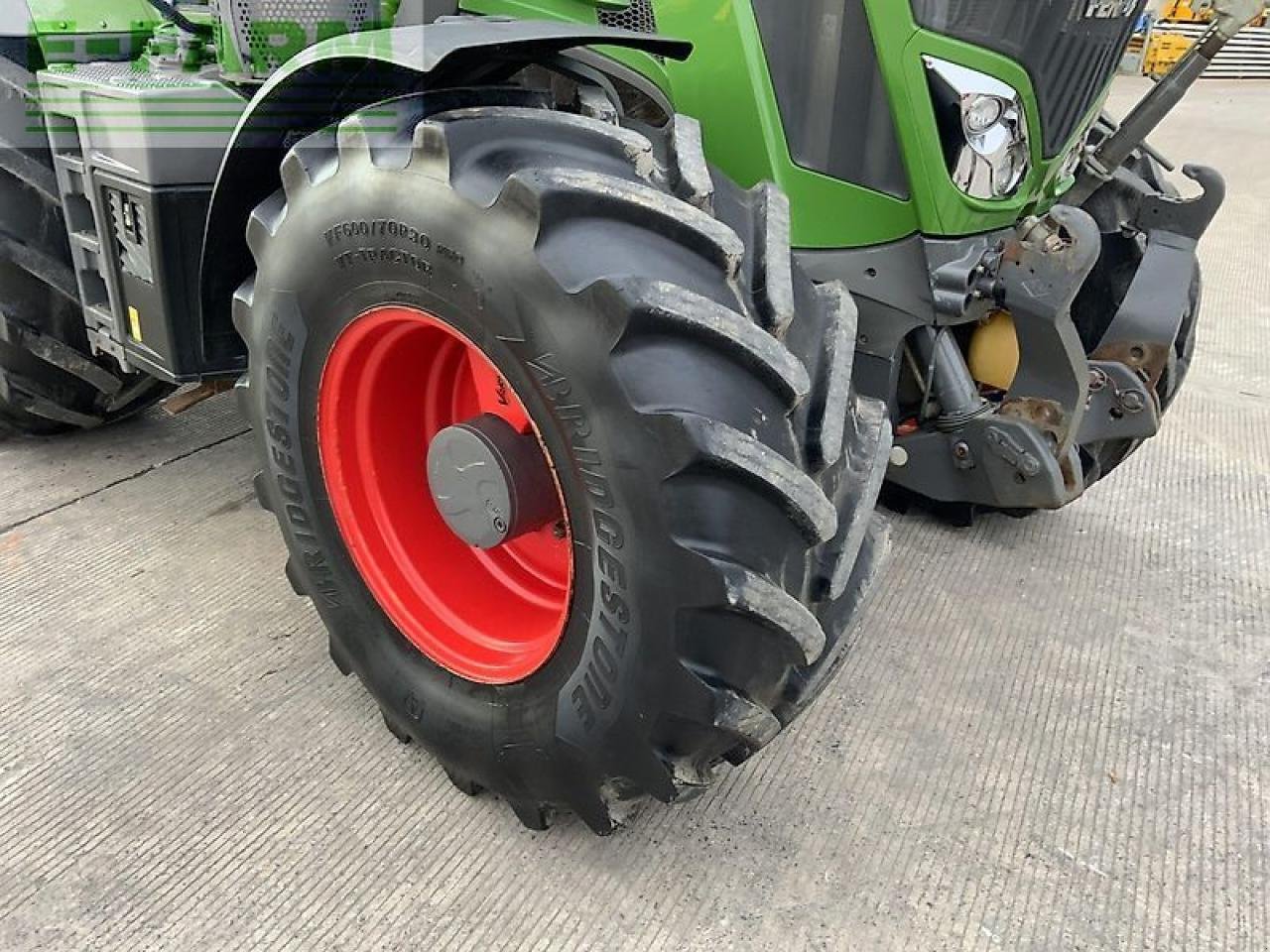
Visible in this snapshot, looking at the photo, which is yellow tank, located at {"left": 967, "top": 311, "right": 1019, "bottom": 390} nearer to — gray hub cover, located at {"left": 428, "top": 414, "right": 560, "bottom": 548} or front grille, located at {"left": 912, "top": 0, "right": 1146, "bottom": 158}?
front grille, located at {"left": 912, "top": 0, "right": 1146, "bottom": 158}

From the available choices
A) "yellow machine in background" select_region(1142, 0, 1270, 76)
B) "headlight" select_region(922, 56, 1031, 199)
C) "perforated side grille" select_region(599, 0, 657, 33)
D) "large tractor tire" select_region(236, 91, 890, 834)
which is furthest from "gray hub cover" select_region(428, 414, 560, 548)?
"yellow machine in background" select_region(1142, 0, 1270, 76)

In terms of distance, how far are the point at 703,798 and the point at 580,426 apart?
2.73ft

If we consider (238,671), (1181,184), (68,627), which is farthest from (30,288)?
(1181,184)

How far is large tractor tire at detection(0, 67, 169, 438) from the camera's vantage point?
8.47 feet

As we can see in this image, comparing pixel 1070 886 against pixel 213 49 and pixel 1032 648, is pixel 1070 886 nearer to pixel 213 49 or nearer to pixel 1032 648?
pixel 1032 648

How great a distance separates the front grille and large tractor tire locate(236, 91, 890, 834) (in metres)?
0.58

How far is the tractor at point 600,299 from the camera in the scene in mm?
1398

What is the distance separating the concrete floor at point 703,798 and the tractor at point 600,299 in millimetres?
169

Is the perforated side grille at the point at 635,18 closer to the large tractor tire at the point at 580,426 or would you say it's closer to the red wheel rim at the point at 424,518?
the large tractor tire at the point at 580,426

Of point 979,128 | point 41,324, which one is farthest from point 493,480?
point 41,324

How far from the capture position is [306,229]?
65.2 inches

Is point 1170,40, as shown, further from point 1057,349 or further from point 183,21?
point 183,21

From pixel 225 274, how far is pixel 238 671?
80 cm

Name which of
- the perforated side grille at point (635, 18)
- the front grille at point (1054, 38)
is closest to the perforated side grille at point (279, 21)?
the perforated side grille at point (635, 18)
